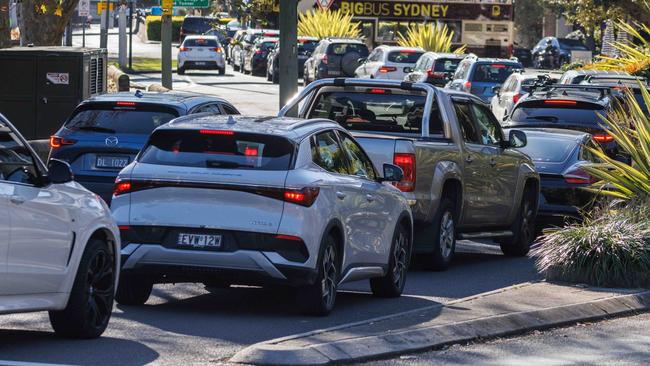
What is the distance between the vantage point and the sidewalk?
9008 mm

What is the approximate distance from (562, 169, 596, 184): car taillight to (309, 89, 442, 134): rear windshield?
3680 millimetres

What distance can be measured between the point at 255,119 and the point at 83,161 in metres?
4.37

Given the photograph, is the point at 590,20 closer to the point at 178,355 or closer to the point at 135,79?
the point at 135,79

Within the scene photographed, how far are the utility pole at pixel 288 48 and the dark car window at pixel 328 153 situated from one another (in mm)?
7837

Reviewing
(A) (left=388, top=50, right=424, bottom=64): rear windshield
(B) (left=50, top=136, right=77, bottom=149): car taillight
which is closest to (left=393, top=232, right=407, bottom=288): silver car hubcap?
(B) (left=50, top=136, right=77, bottom=149): car taillight

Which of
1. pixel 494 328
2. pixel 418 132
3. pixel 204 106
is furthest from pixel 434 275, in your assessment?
pixel 494 328

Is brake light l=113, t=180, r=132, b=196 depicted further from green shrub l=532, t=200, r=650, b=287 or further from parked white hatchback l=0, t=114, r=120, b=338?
green shrub l=532, t=200, r=650, b=287

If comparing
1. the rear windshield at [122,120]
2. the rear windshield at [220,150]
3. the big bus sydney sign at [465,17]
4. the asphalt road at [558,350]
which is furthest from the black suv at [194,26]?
the asphalt road at [558,350]

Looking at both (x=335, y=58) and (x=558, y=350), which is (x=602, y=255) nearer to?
(x=558, y=350)

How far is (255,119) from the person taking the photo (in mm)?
11930

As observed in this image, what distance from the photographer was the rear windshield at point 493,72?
35.0 metres

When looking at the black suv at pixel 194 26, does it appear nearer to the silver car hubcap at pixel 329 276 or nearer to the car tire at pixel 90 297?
the silver car hubcap at pixel 329 276

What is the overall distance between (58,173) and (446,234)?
22.6 ft

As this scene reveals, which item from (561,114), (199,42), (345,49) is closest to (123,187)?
(561,114)
